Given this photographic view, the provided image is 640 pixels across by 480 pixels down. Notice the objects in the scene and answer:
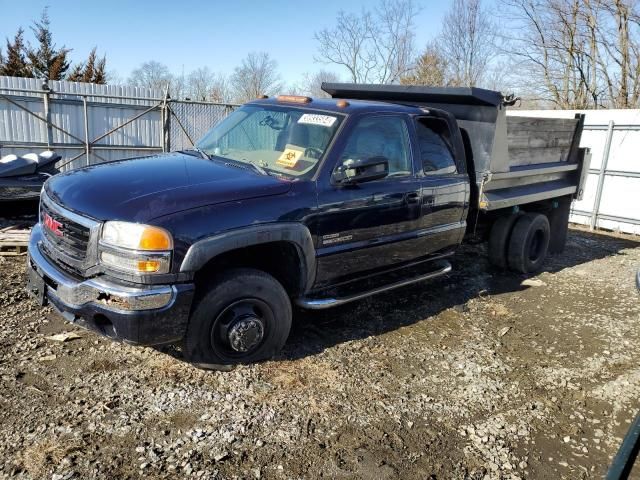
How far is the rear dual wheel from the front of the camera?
260 inches

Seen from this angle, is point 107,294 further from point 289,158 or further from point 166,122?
point 166,122

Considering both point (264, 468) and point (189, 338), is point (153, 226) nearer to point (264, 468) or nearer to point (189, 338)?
point (189, 338)

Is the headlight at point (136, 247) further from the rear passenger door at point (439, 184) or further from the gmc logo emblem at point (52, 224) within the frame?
the rear passenger door at point (439, 184)

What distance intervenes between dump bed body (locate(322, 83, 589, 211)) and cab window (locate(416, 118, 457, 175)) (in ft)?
1.51

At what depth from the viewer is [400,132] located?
4.70m

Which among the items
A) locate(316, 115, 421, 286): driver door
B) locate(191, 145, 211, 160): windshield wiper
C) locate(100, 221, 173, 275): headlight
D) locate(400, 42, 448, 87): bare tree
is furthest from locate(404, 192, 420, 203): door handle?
locate(400, 42, 448, 87): bare tree

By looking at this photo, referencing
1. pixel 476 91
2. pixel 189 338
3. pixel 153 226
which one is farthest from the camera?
pixel 476 91

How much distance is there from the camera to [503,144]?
18.6 ft

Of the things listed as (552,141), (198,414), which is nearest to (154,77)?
(552,141)

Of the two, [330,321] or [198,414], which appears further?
[330,321]

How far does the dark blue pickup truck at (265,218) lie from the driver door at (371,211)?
13 mm

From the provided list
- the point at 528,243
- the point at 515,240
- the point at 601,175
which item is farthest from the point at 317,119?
the point at 601,175

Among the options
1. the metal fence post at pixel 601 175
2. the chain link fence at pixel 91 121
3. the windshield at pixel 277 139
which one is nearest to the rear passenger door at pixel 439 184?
the windshield at pixel 277 139

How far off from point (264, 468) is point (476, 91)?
4.29 m
